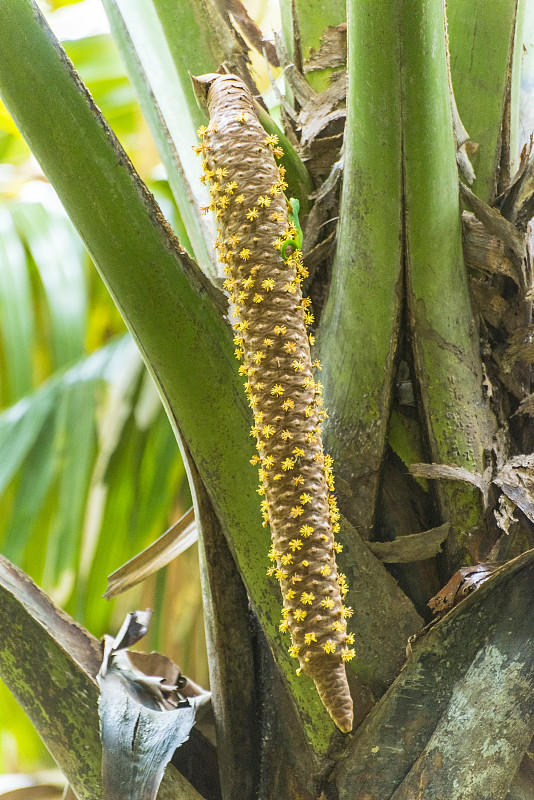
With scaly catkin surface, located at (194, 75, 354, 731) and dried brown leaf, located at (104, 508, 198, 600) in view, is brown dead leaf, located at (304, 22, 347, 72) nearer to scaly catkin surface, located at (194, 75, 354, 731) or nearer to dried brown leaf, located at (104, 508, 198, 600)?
scaly catkin surface, located at (194, 75, 354, 731)

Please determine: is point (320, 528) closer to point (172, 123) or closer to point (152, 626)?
point (172, 123)

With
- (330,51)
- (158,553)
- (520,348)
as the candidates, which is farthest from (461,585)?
(330,51)

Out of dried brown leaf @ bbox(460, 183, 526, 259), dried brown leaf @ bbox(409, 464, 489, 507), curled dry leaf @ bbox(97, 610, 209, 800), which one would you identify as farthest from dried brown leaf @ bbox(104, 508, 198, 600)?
dried brown leaf @ bbox(460, 183, 526, 259)

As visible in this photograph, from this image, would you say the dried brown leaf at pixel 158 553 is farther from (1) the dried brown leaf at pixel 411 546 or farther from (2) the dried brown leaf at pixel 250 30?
(2) the dried brown leaf at pixel 250 30

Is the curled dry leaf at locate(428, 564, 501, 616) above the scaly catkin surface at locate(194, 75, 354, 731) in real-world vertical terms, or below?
below

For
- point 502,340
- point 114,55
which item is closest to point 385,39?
point 502,340

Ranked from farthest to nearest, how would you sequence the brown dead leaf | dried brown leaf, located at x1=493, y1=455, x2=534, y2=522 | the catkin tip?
1. the brown dead leaf
2. dried brown leaf, located at x1=493, y1=455, x2=534, y2=522
3. the catkin tip

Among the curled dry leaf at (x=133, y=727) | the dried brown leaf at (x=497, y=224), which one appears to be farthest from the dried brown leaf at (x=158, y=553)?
the dried brown leaf at (x=497, y=224)

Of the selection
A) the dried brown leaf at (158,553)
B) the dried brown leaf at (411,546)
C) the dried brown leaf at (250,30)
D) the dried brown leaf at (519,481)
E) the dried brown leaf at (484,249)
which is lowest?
the dried brown leaf at (158,553)

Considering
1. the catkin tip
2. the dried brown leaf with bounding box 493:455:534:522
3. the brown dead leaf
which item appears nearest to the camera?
the catkin tip
